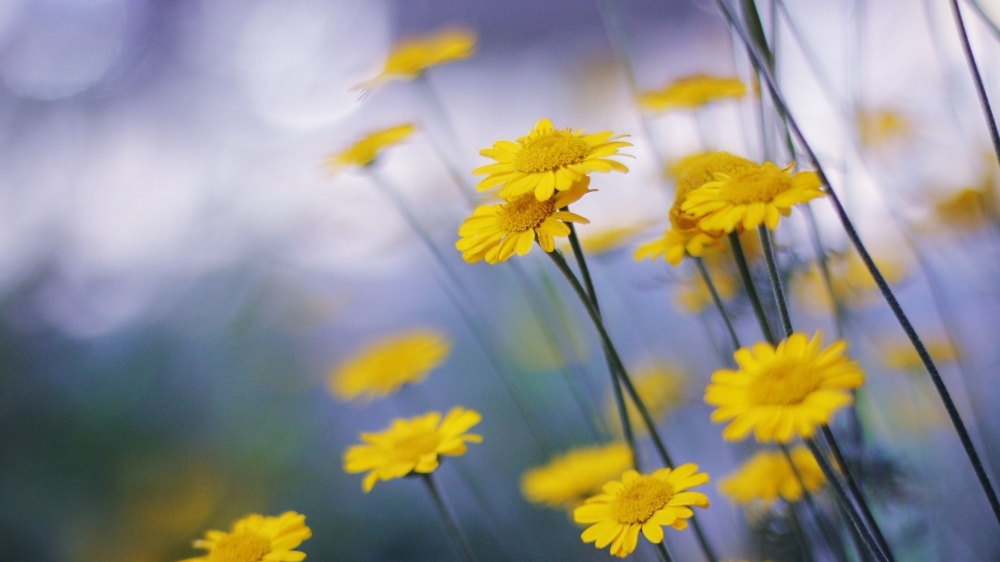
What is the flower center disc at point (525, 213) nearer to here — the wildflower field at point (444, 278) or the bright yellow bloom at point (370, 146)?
the wildflower field at point (444, 278)

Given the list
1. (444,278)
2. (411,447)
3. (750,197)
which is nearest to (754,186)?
(750,197)

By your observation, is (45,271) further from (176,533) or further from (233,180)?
(176,533)

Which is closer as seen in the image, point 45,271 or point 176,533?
point 176,533

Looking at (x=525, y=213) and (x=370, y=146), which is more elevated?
(x=370, y=146)

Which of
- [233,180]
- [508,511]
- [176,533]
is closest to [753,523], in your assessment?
[508,511]

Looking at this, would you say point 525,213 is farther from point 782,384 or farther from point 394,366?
point 394,366

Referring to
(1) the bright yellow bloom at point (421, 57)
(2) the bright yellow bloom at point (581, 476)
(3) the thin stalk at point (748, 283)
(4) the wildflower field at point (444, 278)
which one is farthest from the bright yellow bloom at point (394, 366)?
(3) the thin stalk at point (748, 283)

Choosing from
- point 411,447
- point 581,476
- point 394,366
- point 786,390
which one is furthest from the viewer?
point 394,366
